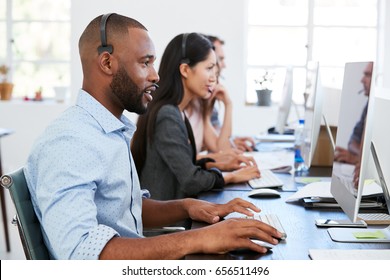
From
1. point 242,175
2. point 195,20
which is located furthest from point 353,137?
point 195,20

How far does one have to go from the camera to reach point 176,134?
215 centimetres

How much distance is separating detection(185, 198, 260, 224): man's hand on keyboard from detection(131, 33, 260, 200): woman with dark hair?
43cm

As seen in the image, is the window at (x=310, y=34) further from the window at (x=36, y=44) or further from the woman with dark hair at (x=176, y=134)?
the woman with dark hair at (x=176, y=134)

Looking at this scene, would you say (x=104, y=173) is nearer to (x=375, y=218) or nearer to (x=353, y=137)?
(x=353, y=137)

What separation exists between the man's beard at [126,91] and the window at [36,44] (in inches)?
161

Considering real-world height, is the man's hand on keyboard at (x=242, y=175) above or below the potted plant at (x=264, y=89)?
above

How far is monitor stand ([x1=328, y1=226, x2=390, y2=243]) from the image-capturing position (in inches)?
55.9

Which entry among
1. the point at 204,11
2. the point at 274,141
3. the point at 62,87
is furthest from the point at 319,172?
the point at 62,87

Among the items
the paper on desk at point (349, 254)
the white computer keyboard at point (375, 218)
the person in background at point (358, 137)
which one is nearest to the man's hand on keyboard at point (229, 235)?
the paper on desk at point (349, 254)

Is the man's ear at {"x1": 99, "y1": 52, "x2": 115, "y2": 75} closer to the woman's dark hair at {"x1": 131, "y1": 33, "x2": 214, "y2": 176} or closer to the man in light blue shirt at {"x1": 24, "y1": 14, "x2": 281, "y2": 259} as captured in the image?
the man in light blue shirt at {"x1": 24, "y1": 14, "x2": 281, "y2": 259}

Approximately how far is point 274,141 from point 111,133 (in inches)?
92.7

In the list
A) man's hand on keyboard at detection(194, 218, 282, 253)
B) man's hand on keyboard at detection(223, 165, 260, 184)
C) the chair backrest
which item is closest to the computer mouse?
man's hand on keyboard at detection(223, 165, 260, 184)

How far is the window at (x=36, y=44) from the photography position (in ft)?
17.5
